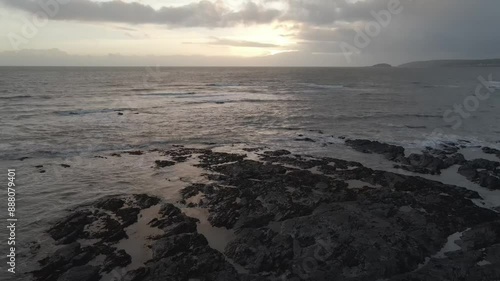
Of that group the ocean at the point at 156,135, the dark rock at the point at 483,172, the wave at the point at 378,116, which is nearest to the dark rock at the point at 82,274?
the ocean at the point at 156,135

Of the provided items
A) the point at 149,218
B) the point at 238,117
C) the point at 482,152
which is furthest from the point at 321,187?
the point at 238,117

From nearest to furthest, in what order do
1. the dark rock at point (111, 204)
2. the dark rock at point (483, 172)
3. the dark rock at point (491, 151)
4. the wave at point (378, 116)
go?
1. the dark rock at point (111, 204)
2. the dark rock at point (483, 172)
3. the dark rock at point (491, 151)
4. the wave at point (378, 116)

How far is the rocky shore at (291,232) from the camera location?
35.7 ft

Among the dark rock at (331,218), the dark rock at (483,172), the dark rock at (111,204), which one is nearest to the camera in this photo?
the dark rock at (331,218)

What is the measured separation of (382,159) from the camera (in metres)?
24.4

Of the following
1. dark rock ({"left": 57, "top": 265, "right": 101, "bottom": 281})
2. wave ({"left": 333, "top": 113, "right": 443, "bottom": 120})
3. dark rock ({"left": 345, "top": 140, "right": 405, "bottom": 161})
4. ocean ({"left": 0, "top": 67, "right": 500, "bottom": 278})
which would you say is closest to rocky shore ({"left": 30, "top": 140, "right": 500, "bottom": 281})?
dark rock ({"left": 57, "top": 265, "right": 101, "bottom": 281})

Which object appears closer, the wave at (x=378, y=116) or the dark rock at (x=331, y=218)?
the dark rock at (x=331, y=218)

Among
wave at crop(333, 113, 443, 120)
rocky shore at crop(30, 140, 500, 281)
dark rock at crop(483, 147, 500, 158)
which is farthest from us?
wave at crop(333, 113, 443, 120)

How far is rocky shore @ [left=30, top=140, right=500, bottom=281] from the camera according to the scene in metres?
10.9

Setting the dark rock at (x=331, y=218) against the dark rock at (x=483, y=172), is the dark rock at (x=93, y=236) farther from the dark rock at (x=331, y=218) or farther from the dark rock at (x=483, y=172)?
the dark rock at (x=483, y=172)

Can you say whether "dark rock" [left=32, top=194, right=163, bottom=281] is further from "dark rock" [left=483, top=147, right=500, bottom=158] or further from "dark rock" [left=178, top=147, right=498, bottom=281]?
"dark rock" [left=483, top=147, right=500, bottom=158]

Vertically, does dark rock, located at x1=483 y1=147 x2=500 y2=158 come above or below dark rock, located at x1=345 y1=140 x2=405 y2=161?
above

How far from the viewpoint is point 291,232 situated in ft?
43.3

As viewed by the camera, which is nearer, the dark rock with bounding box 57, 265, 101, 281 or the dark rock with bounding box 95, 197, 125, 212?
the dark rock with bounding box 57, 265, 101, 281
